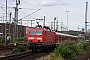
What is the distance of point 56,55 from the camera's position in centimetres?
2023

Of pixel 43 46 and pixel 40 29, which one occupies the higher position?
pixel 40 29

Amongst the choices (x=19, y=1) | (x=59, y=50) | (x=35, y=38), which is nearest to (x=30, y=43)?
(x=35, y=38)

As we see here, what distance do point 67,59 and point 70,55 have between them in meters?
0.65

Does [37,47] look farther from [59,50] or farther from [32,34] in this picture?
[59,50]

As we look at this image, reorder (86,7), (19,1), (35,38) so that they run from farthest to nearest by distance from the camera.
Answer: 1. (86,7)
2. (19,1)
3. (35,38)

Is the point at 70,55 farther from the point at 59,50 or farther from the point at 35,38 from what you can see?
the point at 35,38

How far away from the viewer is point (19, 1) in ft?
151

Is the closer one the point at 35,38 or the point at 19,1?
the point at 35,38

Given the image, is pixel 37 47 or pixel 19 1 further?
pixel 19 1

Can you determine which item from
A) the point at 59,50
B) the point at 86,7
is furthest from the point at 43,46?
the point at 86,7

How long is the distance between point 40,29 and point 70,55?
11821 mm

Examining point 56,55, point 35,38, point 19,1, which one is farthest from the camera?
point 19,1

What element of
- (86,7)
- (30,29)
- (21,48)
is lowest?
(21,48)

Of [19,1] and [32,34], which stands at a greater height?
[19,1]
